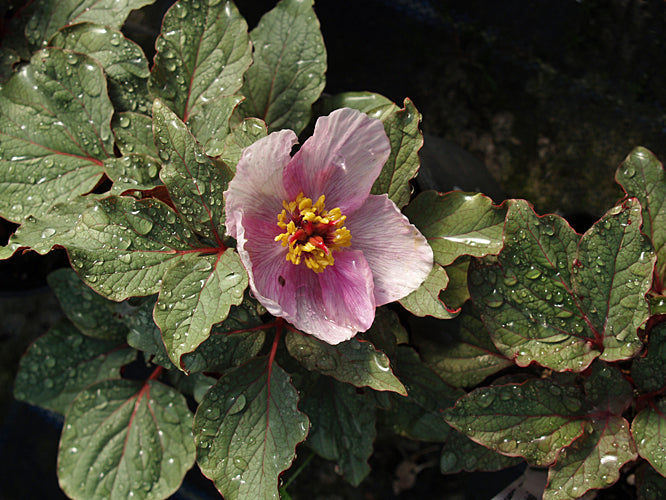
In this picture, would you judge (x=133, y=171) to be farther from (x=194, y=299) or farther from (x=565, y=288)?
(x=565, y=288)

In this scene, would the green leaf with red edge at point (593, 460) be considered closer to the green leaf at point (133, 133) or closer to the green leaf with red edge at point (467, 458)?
the green leaf with red edge at point (467, 458)

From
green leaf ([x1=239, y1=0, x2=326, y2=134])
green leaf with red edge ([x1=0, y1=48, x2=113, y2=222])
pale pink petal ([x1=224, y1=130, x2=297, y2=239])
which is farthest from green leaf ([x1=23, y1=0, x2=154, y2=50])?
pale pink petal ([x1=224, y1=130, x2=297, y2=239])

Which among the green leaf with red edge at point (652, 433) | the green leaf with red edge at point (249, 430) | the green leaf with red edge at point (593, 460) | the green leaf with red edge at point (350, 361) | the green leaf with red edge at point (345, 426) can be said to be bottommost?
the green leaf with red edge at point (345, 426)

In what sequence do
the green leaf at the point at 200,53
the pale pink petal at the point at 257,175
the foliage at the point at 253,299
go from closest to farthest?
the pale pink petal at the point at 257,175
the foliage at the point at 253,299
the green leaf at the point at 200,53

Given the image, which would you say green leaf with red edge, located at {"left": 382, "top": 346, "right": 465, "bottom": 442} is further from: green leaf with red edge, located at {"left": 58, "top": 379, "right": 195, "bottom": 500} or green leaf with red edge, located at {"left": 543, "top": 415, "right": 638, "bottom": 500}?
green leaf with red edge, located at {"left": 58, "top": 379, "right": 195, "bottom": 500}

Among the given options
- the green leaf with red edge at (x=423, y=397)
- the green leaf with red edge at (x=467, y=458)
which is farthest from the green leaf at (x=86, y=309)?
the green leaf with red edge at (x=467, y=458)

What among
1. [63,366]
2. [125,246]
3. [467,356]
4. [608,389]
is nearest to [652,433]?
[608,389]

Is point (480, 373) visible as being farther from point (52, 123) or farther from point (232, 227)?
point (52, 123)
